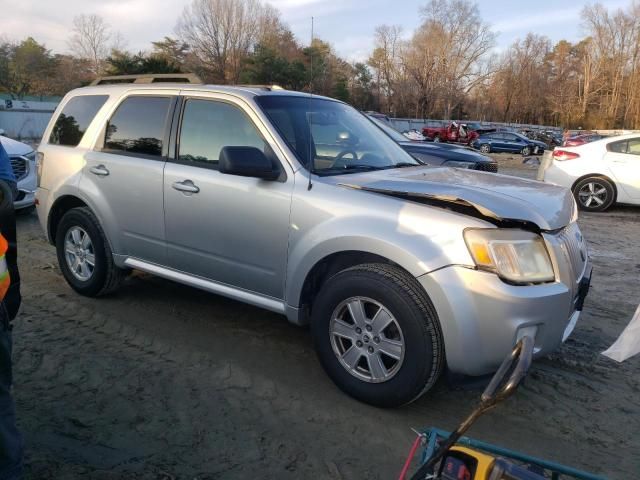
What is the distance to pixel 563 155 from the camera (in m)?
10.7

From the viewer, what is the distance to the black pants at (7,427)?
190 centimetres

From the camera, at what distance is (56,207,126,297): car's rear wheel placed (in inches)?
182

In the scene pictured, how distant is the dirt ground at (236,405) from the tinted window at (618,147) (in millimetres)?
6833

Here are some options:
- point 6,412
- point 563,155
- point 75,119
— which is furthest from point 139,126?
point 563,155

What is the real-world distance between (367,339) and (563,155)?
29.9ft

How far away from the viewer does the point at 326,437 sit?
2.91 meters

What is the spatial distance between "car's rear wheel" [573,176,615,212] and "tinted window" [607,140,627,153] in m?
0.59

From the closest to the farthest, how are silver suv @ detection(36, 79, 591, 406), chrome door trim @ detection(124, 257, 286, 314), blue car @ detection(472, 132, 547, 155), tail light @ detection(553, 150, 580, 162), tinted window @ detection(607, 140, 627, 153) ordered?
silver suv @ detection(36, 79, 591, 406)
chrome door trim @ detection(124, 257, 286, 314)
tinted window @ detection(607, 140, 627, 153)
tail light @ detection(553, 150, 580, 162)
blue car @ detection(472, 132, 547, 155)

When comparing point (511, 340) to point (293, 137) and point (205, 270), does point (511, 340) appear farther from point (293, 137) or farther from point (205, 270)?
point (205, 270)

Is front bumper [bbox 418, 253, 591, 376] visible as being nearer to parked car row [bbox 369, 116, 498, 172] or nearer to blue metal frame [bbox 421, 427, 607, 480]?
blue metal frame [bbox 421, 427, 607, 480]

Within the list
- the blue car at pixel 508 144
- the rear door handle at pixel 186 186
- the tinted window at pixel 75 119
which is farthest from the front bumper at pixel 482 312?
the blue car at pixel 508 144

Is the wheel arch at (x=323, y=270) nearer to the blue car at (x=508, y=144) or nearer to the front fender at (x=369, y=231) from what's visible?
the front fender at (x=369, y=231)

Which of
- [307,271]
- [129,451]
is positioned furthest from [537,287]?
[129,451]

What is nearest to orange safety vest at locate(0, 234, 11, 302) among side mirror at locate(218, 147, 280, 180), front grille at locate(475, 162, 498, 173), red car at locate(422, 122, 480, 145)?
side mirror at locate(218, 147, 280, 180)
